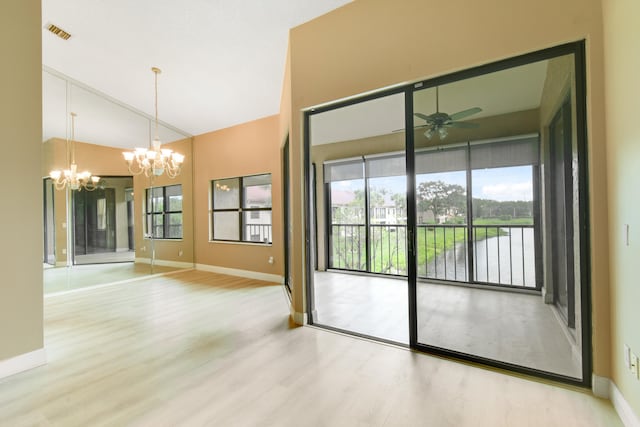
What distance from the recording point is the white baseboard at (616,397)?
59.7 inches

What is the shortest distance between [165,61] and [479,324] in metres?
4.97

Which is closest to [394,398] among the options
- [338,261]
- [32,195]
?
[32,195]

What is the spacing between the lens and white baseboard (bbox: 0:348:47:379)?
84.1 inches

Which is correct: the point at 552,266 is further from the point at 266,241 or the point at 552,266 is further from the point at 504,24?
the point at 266,241

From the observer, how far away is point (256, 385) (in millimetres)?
1982

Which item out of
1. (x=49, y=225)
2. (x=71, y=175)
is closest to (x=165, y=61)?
(x=71, y=175)

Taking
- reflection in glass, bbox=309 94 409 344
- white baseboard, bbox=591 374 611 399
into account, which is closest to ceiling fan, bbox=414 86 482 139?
reflection in glass, bbox=309 94 409 344

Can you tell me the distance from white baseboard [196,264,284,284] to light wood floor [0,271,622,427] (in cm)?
190

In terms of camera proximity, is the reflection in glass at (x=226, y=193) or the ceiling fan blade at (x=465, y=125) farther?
the reflection in glass at (x=226, y=193)

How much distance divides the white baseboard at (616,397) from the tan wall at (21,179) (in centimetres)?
410

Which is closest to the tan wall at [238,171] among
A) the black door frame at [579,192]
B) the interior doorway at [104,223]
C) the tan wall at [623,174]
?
the interior doorway at [104,223]

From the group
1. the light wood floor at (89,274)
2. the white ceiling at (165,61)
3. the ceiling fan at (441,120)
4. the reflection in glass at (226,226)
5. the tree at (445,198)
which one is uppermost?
the white ceiling at (165,61)

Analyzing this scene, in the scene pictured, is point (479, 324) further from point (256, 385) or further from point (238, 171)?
point (238, 171)

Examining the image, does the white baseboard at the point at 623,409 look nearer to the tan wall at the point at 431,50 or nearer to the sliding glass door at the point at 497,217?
the tan wall at the point at 431,50
